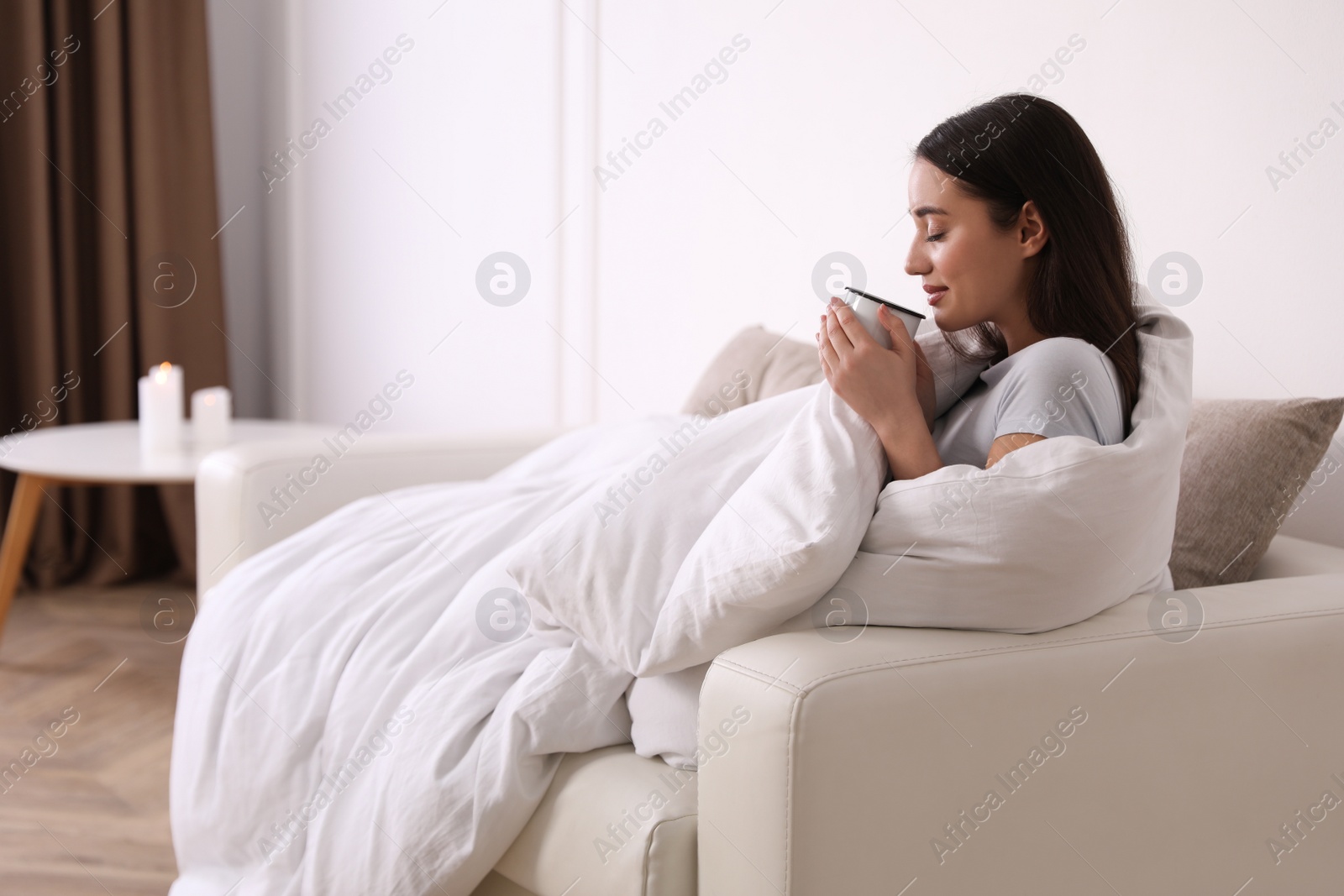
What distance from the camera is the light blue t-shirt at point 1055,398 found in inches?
41.3

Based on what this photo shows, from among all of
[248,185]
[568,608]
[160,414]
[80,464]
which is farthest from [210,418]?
[568,608]

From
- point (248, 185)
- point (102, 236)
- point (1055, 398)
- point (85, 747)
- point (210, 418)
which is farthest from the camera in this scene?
point (248, 185)

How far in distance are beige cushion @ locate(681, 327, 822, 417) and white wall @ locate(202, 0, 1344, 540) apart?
233mm

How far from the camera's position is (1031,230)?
46.2 inches

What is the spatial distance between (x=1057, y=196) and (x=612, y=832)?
2.44ft

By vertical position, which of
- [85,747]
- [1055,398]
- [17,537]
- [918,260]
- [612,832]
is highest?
[918,260]

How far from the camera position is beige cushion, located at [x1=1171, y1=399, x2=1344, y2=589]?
132cm

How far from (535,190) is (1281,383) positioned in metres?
1.82

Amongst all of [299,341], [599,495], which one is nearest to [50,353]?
[299,341]

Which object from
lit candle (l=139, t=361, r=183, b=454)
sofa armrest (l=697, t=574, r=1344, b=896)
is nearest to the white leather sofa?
sofa armrest (l=697, t=574, r=1344, b=896)

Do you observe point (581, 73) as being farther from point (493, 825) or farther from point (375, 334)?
point (493, 825)

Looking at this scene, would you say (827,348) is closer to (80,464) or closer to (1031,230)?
(1031,230)

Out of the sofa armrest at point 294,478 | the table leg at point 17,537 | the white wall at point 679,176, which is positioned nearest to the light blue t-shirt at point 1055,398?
the white wall at point 679,176

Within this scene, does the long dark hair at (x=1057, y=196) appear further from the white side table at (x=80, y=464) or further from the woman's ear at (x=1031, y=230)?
the white side table at (x=80, y=464)
